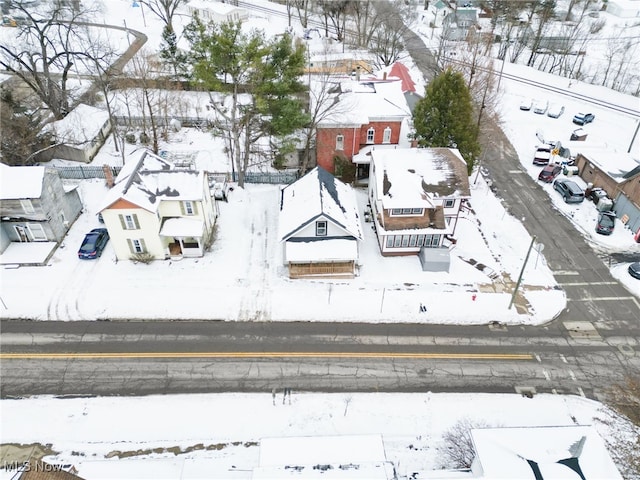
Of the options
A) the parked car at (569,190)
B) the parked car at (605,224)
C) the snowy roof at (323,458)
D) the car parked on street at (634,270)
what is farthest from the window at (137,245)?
the parked car at (569,190)

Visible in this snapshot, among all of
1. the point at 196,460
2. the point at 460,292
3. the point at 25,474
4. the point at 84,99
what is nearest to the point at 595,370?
the point at 460,292

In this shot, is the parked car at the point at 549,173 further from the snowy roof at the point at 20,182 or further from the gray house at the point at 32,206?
the snowy roof at the point at 20,182

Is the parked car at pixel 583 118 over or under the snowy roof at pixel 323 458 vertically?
over

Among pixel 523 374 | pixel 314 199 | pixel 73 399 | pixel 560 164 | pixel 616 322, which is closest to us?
pixel 73 399

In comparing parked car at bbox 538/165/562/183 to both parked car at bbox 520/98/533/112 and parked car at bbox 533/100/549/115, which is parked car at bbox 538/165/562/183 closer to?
parked car at bbox 533/100/549/115

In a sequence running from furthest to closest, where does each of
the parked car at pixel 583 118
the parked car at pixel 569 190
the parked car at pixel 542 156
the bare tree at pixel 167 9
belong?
the bare tree at pixel 167 9 → the parked car at pixel 583 118 → the parked car at pixel 542 156 → the parked car at pixel 569 190

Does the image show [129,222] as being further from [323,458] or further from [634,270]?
[634,270]

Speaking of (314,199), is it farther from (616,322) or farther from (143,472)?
(616,322)
